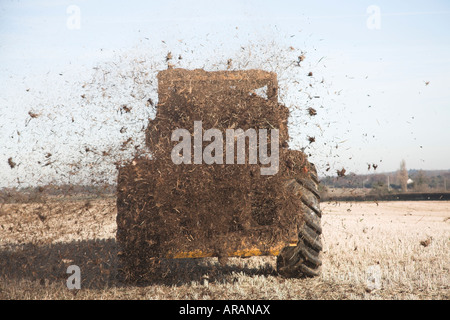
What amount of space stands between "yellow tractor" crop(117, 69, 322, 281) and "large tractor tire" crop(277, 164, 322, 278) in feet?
0.34

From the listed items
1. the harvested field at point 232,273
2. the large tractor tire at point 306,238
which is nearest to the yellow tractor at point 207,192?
the large tractor tire at point 306,238

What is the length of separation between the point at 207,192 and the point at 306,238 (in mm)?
1476

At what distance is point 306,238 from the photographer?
17.2 feet

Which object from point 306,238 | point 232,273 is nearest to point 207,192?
point 306,238

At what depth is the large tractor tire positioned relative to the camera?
521 centimetres

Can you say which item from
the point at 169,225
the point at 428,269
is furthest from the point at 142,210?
the point at 428,269

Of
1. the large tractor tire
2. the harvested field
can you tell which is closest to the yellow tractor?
the large tractor tire

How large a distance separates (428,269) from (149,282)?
3968mm

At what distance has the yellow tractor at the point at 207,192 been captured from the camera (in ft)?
15.7

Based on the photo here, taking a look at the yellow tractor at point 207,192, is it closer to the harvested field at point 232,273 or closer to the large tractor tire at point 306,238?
the large tractor tire at point 306,238

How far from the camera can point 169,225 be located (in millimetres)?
4777

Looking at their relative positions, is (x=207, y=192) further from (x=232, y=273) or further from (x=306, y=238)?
(x=232, y=273)
